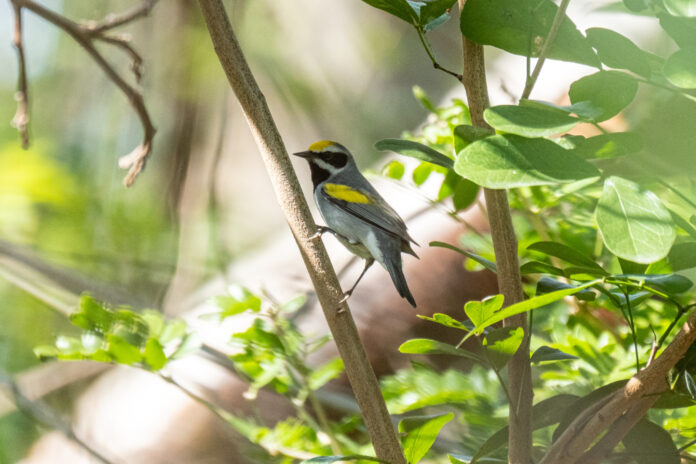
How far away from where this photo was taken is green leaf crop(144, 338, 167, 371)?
59 centimetres

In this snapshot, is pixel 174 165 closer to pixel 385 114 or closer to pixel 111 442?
pixel 111 442

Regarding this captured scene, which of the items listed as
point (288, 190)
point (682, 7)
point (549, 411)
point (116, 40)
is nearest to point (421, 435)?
point (549, 411)

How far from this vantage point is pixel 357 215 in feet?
3.07

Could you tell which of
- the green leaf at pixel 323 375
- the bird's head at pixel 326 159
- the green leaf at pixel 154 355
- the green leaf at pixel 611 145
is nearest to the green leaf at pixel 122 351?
the green leaf at pixel 154 355

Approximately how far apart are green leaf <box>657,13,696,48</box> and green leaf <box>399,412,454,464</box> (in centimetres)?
26

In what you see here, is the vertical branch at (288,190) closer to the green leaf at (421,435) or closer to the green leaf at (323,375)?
the green leaf at (421,435)

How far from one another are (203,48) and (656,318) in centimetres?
197

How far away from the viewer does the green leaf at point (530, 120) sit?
28cm

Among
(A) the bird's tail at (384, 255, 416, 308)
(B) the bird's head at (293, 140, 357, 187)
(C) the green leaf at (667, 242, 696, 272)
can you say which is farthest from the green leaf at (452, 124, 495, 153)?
(B) the bird's head at (293, 140, 357, 187)

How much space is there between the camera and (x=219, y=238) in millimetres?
1832

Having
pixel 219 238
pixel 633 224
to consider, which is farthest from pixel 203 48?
pixel 633 224

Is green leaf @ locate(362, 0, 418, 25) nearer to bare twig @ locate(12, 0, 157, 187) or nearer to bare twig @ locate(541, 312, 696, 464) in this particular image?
bare twig @ locate(541, 312, 696, 464)

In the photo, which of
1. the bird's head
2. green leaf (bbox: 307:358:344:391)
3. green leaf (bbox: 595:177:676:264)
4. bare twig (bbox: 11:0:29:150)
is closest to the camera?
green leaf (bbox: 595:177:676:264)

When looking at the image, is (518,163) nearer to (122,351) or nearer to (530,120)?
(530,120)
